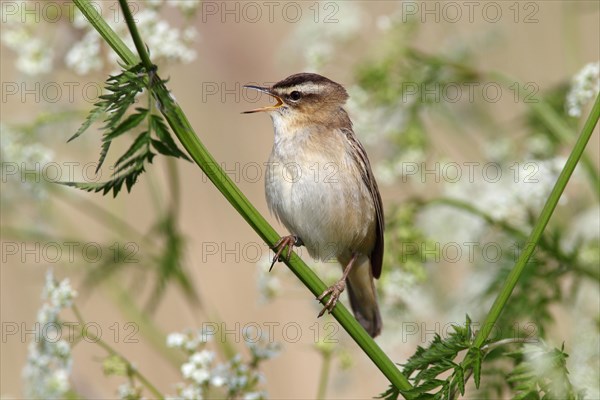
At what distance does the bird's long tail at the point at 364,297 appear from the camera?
13.2 feet

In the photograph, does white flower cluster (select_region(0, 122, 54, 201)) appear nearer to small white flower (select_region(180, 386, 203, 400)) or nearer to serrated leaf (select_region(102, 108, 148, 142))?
small white flower (select_region(180, 386, 203, 400))

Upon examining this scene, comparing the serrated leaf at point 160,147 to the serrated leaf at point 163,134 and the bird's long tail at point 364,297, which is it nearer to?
the serrated leaf at point 163,134

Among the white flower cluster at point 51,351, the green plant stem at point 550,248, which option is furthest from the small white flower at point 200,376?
the green plant stem at point 550,248

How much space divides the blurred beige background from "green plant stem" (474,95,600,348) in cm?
Result: 279

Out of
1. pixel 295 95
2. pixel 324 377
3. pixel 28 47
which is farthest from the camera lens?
pixel 28 47

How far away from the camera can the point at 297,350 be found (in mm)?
6691

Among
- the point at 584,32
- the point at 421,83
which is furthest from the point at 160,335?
the point at 584,32

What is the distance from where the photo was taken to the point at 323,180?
3.62 meters

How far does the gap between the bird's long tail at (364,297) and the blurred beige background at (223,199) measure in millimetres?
986

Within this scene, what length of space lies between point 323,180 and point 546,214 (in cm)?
153

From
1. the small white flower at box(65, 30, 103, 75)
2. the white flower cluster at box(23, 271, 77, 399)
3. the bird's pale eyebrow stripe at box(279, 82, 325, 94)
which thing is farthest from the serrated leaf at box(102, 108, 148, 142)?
the small white flower at box(65, 30, 103, 75)

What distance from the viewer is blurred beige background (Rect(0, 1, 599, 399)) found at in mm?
5781

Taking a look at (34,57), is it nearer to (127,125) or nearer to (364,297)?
(364,297)

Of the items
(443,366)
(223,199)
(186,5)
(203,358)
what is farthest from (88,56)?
(223,199)
